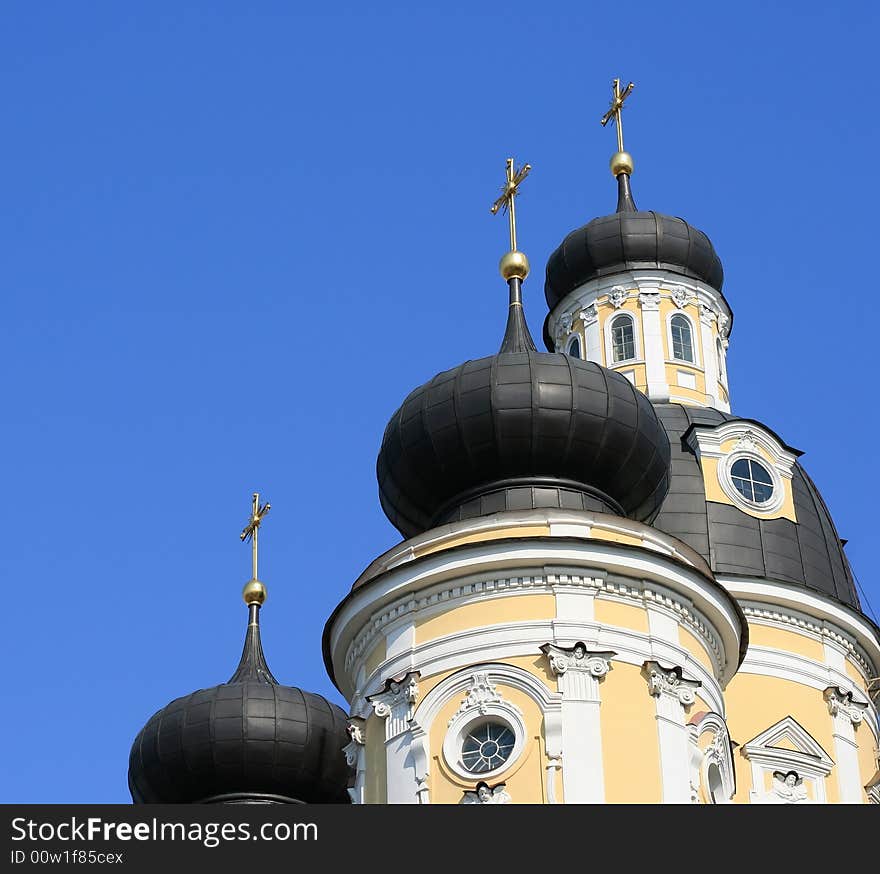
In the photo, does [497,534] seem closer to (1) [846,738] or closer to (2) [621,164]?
(1) [846,738]

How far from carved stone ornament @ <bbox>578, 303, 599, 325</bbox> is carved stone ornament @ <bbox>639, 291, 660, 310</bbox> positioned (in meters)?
0.55

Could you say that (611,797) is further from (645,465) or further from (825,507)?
(825,507)

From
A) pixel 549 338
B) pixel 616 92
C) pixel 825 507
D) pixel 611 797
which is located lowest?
pixel 611 797

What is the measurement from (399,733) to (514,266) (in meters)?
4.99

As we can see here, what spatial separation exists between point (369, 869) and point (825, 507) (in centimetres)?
1378

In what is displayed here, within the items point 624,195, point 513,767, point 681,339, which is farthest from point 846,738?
point 624,195

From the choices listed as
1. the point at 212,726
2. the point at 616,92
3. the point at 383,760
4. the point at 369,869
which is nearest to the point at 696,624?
the point at 383,760

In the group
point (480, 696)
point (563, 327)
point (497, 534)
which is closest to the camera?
point (480, 696)

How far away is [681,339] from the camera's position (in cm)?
2706

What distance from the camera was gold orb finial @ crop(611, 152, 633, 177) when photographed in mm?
28594

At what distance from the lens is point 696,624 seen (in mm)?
18609

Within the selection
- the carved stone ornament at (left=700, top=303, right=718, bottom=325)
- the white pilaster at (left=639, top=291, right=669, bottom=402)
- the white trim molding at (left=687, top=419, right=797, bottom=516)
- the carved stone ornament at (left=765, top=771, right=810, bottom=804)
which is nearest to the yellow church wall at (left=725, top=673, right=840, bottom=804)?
the carved stone ornament at (left=765, top=771, right=810, bottom=804)

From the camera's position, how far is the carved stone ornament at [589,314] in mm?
27297

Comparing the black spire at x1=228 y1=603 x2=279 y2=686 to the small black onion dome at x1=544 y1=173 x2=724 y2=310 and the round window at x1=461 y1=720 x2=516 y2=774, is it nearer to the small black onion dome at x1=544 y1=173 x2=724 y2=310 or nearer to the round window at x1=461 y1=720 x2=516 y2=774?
the round window at x1=461 y1=720 x2=516 y2=774
